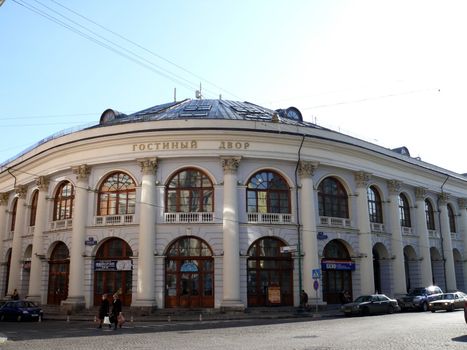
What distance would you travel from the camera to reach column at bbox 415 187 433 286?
41219mm

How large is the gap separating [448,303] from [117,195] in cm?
2254

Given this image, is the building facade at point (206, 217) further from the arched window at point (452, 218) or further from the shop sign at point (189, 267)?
the arched window at point (452, 218)

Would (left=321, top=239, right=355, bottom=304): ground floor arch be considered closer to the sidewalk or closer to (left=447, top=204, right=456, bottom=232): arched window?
the sidewalk

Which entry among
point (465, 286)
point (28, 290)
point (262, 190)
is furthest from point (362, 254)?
point (28, 290)

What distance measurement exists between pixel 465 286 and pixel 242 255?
91.2ft

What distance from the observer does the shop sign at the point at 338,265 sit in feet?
113

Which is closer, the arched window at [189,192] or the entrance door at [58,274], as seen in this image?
the arched window at [189,192]

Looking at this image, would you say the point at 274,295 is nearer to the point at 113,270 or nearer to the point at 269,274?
the point at 269,274

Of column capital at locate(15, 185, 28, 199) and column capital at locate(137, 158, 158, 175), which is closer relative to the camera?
column capital at locate(137, 158, 158, 175)

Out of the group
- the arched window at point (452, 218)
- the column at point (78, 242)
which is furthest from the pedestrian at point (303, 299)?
the arched window at point (452, 218)

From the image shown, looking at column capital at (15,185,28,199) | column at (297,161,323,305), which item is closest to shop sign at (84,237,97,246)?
column capital at (15,185,28,199)

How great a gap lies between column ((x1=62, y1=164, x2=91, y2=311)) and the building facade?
0.25 feet

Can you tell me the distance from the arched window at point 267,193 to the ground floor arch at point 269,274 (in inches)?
82.7

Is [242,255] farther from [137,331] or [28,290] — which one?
[28,290]
